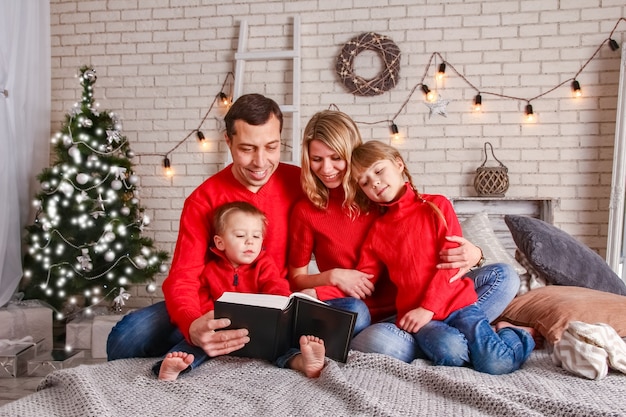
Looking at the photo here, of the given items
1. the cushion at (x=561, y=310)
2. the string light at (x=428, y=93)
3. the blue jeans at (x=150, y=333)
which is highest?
the string light at (x=428, y=93)

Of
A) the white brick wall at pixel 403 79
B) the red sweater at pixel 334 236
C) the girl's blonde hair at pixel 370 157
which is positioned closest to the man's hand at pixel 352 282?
the red sweater at pixel 334 236

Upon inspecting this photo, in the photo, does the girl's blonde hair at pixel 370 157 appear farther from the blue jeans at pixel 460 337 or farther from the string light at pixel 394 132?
the string light at pixel 394 132

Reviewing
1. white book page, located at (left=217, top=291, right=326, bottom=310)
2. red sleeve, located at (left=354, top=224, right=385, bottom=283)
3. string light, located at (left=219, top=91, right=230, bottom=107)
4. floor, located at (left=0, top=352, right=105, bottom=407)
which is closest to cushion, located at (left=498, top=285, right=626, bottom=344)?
red sleeve, located at (left=354, top=224, right=385, bottom=283)

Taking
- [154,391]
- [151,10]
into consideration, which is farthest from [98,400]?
[151,10]

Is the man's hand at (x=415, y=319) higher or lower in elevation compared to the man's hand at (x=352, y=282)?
lower

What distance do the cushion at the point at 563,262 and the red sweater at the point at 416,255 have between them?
551mm

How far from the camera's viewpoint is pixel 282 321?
60.6 inches

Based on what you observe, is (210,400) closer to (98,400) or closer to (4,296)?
(98,400)

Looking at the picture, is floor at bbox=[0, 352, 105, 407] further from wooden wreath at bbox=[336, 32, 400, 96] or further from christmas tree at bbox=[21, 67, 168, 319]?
wooden wreath at bbox=[336, 32, 400, 96]

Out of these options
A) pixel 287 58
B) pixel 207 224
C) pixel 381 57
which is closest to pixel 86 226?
pixel 287 58

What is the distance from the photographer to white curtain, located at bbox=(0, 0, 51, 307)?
351cm

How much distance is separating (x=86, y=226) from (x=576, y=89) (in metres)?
3.17

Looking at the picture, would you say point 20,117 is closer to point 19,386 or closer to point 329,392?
point 19,386

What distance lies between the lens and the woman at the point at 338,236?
1.91 metres
